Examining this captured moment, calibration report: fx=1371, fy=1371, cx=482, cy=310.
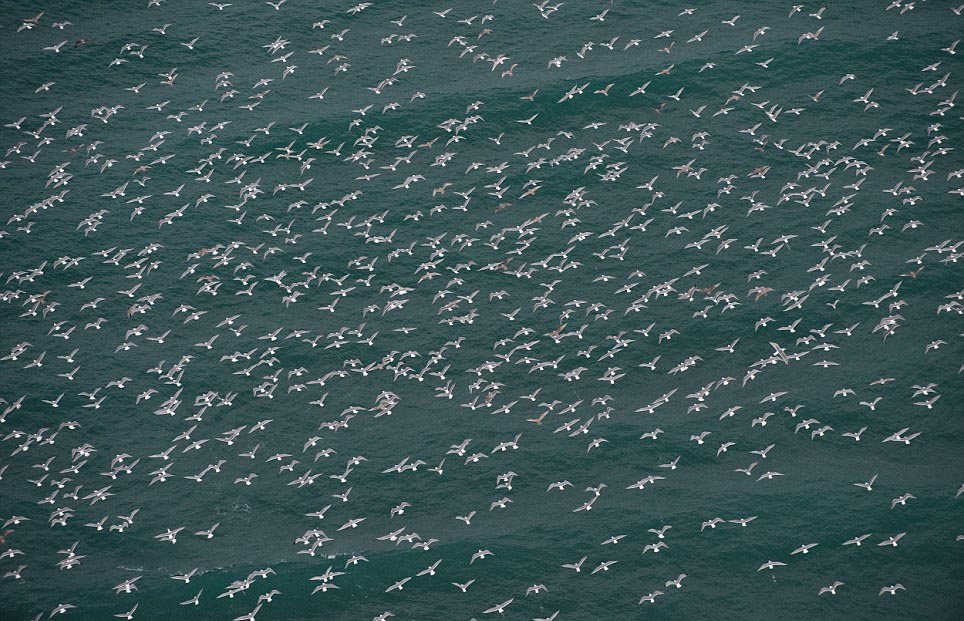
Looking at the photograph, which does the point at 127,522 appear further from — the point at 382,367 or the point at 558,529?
the point at 558,529

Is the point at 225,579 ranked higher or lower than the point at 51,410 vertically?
lower

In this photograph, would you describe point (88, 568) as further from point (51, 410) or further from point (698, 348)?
point (698, 348)

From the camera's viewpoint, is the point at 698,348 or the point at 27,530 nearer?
the point at 27,530

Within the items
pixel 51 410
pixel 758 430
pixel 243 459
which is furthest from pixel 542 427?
pixel 51 410

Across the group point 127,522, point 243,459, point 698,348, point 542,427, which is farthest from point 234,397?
point 698,348

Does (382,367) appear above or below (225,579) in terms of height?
above

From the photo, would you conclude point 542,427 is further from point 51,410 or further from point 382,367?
point 51,410

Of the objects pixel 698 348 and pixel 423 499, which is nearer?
pixel 423 499

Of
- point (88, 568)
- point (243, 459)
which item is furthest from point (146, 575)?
point (243, 459)
